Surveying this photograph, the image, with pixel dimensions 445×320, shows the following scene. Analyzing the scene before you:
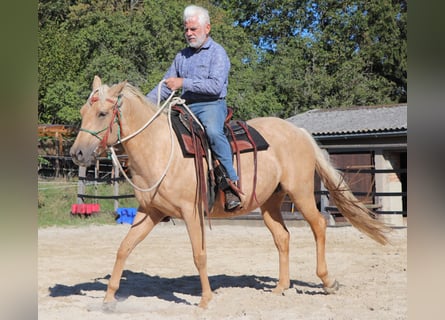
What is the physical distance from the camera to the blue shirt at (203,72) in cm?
473

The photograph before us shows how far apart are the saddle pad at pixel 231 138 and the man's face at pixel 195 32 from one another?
25.7 inches

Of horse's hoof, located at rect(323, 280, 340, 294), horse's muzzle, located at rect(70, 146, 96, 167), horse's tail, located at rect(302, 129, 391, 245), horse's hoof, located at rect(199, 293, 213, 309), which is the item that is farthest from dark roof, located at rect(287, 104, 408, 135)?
horse's muzzle, located at rect(70, 146, 96, 167)

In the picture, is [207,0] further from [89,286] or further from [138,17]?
[89,286]

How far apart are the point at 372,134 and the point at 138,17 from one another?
12.6m

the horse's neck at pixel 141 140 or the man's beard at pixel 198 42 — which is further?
the man's beard at pixel 198 42

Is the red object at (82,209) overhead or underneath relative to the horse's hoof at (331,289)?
underneath

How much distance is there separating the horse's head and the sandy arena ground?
132cm

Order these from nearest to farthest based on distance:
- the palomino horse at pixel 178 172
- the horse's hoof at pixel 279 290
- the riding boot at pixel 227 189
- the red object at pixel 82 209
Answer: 1. the palomino horse at pixel 178 172
2. the riding boot at pixel 227 189
3. the horse's hoof at pixel 279 290
4. the red object at pixel 82 209

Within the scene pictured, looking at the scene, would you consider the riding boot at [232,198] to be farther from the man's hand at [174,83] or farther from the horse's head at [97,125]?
the horse's head at [97,125]

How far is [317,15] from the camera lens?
32.0m

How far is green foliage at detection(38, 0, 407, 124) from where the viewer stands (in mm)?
23031

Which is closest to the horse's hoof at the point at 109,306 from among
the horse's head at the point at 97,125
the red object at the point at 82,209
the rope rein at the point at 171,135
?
→ the rope rein at the point at 171,135

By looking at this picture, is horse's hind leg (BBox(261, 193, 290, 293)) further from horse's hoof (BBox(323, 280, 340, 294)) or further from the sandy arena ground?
horse's hoof (BBox(323, 280, 340, 294))

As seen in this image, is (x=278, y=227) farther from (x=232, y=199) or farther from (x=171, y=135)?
(x=171, y=135)
